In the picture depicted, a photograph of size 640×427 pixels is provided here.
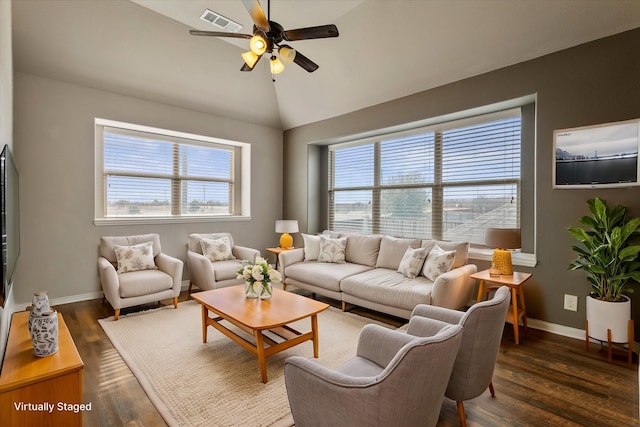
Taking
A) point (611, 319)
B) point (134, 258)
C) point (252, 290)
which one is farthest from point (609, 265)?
point (134, 258)

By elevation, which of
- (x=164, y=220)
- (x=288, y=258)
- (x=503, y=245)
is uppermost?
(x=164, y=220)

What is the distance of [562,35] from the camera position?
3049mm

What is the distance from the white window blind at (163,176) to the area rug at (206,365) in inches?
75.4

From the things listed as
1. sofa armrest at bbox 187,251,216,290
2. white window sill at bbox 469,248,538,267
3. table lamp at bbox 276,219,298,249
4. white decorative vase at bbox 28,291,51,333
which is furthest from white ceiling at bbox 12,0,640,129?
white decorative vase at bbox 28,291,51,333

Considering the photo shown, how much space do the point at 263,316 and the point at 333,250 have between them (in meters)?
2.22

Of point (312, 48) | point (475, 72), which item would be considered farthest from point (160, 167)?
point (475, 72)

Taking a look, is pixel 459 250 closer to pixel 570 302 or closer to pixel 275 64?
pixel 570 302

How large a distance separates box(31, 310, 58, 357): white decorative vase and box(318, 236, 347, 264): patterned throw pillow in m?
3.31

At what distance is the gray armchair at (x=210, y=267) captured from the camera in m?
4.32

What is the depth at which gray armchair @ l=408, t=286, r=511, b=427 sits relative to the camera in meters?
1.73

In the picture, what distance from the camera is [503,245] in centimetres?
321

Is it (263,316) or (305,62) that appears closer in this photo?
(263,316)

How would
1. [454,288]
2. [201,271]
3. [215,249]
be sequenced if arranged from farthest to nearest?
[215,249] < [201,271] < [454,288]

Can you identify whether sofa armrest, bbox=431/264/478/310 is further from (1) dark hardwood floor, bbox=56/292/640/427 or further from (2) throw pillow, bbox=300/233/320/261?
(2) throw pillow, bbox=300/233/320/261
